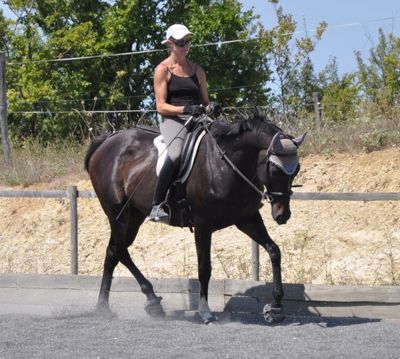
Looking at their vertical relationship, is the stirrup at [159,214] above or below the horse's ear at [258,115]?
below

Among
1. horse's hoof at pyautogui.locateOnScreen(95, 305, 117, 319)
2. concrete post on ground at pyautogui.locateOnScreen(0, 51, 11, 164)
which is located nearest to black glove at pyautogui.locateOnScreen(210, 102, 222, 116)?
horse's hoof at pyautogui.locateOnScreen(95, 305, 117, 319)

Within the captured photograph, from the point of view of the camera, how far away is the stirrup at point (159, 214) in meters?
8.70

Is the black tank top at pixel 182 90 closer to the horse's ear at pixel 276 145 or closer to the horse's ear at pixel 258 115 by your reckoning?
the horse's ear at pixel 258 115

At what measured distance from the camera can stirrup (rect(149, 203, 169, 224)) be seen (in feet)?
28.6

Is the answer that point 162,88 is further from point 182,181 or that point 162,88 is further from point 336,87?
point 336,87

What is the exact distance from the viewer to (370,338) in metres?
7.14

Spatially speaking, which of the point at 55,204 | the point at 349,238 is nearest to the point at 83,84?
the point at 55,204

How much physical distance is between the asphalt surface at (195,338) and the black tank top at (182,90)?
7.74 ft

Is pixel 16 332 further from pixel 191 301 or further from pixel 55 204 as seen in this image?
pixel 55 204

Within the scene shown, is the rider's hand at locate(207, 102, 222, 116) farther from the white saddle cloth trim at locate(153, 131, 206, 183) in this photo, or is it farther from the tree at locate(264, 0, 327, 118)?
the tree at locate(264, 0, 327, 118)

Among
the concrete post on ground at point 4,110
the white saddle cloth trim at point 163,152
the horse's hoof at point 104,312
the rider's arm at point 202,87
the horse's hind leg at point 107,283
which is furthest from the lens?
the concrete post on ground at point 4,110

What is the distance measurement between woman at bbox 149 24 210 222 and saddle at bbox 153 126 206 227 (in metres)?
0.06

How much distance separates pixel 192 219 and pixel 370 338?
237 centimetres

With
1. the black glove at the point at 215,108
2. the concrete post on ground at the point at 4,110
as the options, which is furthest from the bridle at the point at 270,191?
the concrete post on ground at the point at 4,110
